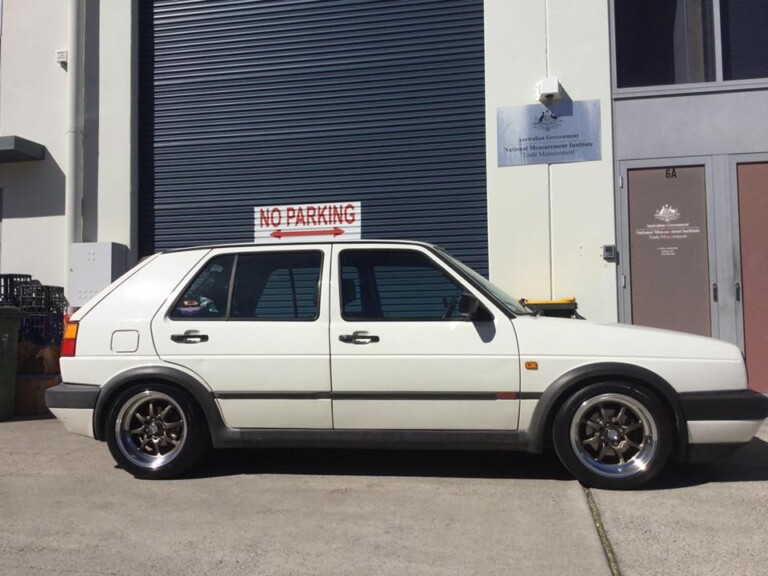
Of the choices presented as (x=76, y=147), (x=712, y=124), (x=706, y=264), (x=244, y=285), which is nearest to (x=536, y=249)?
(x=706, y=264)

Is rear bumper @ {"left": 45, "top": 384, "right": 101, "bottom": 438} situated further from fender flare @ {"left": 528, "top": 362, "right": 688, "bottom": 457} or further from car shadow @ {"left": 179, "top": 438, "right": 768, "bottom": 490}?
fender flare @ {"left": 528, "top": 362, "right": 688, "bottom": 457}

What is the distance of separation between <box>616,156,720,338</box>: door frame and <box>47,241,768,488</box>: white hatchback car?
11.5ft

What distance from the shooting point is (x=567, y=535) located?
3.50m

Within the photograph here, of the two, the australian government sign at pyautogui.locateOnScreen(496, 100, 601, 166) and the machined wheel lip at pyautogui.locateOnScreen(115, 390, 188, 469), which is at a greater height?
the australian government sign at pyautogui.locateOnScreen(496, 100, 601, 166)

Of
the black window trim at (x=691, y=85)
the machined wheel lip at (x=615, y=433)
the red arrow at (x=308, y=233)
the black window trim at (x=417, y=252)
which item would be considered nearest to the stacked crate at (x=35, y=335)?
the red arrow at (x=308, y=233)

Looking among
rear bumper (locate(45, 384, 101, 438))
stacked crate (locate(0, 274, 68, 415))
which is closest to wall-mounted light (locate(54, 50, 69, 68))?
stacked crate (locate(0, 274, 68, 415))

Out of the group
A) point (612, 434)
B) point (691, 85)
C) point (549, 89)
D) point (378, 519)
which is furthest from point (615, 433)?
point (691, 85)

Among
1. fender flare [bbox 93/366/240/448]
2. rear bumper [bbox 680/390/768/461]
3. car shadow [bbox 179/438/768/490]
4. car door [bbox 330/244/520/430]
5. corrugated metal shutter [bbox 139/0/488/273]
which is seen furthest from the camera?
corrugated metal shutter [bbox 139/0/488/273]

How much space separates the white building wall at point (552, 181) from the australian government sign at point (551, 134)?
0.09 metres

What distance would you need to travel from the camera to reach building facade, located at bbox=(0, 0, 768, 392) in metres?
7.75

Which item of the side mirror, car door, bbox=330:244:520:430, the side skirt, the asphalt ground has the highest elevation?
the side mirror

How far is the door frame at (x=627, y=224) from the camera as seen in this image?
757 cm

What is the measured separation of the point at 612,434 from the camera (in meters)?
4.20

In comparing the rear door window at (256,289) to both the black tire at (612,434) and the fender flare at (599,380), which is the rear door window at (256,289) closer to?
the fender flare at (599,380)
